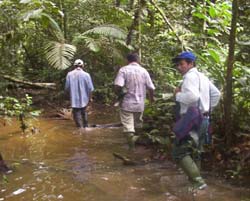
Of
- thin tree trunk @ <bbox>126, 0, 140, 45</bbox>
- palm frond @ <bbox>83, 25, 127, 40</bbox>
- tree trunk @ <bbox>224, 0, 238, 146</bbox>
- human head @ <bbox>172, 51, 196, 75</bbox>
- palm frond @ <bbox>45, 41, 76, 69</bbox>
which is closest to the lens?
human head @ <bbox>172, 51, 196, 75</bbox>

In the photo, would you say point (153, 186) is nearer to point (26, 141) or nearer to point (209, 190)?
point (209, 190)

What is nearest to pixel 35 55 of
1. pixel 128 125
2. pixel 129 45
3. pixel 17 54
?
pixel 17 54

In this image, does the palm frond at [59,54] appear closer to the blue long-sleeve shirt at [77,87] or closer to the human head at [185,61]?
the blue long-sleeve shirt at [77,87]

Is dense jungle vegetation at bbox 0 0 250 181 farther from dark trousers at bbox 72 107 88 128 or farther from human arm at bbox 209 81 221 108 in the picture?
dark trousers at bbox 72 107 88 128

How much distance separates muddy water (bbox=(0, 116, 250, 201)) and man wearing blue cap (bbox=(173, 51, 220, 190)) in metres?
0.33

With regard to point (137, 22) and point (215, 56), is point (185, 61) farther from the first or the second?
point (137, 22)

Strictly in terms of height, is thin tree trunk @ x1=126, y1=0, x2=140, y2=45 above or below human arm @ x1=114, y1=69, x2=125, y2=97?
above

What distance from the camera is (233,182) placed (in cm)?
584

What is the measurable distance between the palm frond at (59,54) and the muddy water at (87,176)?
10.2 feet

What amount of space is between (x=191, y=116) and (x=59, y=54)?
7203mm

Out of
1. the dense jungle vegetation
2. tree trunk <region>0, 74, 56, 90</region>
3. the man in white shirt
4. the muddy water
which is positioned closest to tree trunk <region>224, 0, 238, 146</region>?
the dense jungle vegetation

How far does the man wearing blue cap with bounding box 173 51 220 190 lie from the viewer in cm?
536

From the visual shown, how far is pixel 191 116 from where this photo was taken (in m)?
5.35

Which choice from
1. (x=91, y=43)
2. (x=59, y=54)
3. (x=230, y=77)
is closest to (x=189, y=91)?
(x=230, y=77)
